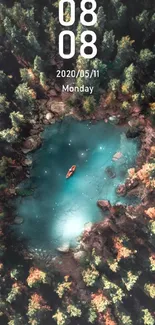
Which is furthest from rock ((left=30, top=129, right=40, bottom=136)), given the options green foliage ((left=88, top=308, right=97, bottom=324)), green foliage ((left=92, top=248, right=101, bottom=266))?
green foliage ((left=88, top=308, right=97, bottom=324))

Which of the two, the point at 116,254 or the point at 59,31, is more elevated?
the point at 59,31

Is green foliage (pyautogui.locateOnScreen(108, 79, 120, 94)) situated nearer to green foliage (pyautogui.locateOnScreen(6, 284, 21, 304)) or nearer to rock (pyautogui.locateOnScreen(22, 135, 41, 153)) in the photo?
rock (pyautogui.locateOnScreen(22, 135, 41, 153))

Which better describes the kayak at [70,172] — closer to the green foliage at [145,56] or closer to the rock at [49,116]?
the rock at [49,116]

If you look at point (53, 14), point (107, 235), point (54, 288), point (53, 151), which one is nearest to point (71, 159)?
point (53, 151)

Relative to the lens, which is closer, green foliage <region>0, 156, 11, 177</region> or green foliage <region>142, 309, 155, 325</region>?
green foliage <region>142, 309, 155, 325</region>

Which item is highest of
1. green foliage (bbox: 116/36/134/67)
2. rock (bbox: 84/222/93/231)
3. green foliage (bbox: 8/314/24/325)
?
green foliage (bbox: 116/36/134/67)

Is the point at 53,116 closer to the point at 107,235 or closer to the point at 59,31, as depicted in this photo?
the point at 59,31

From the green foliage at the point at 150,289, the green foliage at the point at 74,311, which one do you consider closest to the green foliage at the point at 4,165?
the green foliage at the point at 74,311
